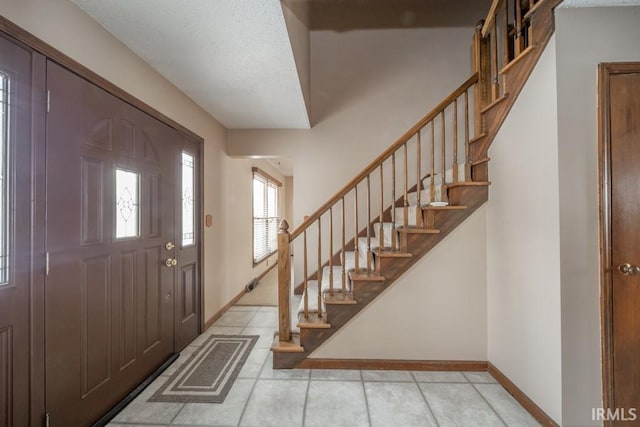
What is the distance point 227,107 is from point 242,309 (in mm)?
2603

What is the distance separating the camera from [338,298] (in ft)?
7.88

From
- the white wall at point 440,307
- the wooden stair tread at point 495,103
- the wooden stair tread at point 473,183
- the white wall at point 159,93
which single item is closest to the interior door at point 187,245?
the white wall at point 159,93

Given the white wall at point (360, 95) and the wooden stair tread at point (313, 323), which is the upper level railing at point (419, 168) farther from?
the white wall at point (360, 95)

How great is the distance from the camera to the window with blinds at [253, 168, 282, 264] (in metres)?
5.50

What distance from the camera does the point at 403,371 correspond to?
2375mm

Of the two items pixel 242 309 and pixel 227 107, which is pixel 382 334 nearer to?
pixel 242 309

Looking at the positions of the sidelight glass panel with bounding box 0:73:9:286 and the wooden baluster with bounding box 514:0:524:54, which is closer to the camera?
the sidelight glass panel with bounding box 0:73:9:286

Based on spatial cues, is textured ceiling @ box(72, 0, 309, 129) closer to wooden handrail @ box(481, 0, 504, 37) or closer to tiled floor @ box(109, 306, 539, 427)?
wooden handrail @ box(481, 0, 504, 37)

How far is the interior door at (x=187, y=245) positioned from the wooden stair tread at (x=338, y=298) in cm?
143

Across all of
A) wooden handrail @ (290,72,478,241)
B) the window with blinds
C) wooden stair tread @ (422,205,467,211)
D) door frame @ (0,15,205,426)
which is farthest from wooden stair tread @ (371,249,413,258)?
the window with blinds

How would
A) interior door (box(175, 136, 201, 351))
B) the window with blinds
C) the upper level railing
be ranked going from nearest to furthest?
the upper level railing → interior door (box(175, 136, 201, 351)) → the window with blinds

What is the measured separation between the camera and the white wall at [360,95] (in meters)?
3.49

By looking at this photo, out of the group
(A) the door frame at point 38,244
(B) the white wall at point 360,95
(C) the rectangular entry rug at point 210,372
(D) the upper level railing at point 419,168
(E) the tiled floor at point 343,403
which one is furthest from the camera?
(B) the white wall at point 360,95

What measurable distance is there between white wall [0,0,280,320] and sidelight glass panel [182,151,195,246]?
23cm
